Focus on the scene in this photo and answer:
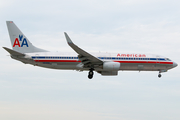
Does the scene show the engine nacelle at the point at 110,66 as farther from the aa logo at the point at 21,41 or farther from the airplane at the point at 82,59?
the aa logo at the point at 21,41

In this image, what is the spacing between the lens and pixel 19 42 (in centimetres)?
3381

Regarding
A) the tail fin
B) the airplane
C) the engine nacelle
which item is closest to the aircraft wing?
the airplane

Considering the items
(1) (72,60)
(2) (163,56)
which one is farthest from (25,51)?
(2) (163,56)

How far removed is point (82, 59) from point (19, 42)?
914 cm

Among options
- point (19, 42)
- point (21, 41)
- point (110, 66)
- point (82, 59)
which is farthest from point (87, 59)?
point (19, 42)

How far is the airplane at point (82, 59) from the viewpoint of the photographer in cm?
3143

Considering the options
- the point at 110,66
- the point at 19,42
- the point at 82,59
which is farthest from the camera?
the point at 19,42

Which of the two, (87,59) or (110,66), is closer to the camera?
(110,66)

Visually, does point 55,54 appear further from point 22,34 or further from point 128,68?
point 128,68

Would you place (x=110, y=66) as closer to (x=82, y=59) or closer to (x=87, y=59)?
(x=87, y=59)

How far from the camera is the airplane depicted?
3143cm

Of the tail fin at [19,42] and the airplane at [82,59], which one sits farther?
the tail fin at [19,42]

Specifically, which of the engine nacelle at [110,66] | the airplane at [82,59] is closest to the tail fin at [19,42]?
the airplane at [82,59]

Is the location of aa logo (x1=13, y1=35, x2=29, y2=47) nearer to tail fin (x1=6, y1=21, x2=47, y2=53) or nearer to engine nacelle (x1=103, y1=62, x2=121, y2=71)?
tail fin (x1=6, y1=21, x2=47, y2=53)
